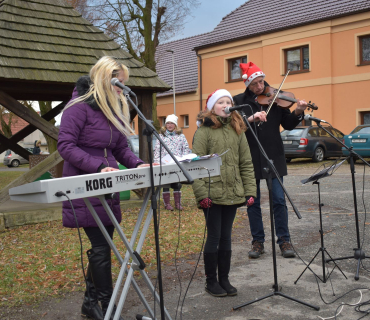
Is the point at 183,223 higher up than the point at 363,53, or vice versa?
the point at 363,53

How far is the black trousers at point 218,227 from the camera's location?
401cm

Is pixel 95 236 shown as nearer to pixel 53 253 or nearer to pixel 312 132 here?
pixel 53 253

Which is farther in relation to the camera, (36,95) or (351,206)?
(36,95)

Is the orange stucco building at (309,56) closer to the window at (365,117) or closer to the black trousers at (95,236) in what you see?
the window at (365,117)

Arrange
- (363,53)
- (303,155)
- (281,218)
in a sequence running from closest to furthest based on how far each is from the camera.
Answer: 1. (281,218)
2. (303,155)
3. (363,53)

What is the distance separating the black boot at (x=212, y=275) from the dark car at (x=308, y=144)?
14.4m

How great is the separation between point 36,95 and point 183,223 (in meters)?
4.49

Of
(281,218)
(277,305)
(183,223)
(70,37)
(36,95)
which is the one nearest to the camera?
(277,305)

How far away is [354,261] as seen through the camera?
4.92 meters

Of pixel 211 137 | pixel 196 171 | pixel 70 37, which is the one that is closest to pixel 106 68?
pixel 196 171

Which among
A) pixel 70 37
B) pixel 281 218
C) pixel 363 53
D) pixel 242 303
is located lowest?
pixel 242 303

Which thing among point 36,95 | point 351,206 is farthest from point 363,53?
point 36,95

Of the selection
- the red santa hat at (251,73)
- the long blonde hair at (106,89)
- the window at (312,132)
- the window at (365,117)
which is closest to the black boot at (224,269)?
the long blonde hair at (106,89)

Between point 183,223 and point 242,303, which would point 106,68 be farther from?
point 183,223
